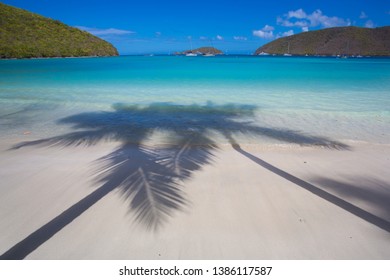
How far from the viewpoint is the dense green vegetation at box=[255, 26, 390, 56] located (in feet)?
530

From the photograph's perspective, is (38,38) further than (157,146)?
Yes

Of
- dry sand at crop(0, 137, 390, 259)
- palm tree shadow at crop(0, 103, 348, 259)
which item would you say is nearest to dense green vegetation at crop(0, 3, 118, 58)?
palm tree shadow at crop(0, 103, 348, 259)

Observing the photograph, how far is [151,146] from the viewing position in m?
6.60

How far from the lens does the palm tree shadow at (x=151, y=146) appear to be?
3.44m

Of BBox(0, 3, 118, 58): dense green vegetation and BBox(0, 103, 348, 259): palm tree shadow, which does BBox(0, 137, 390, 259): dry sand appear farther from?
BBox(0, 3, 118, 58): dense green vegetation

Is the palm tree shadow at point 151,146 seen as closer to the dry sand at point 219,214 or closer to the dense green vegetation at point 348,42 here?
the dry sand at point 219,214

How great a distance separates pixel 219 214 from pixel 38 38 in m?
100

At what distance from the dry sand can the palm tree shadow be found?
8cm

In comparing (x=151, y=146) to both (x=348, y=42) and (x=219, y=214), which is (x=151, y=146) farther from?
(x=348, y=42)

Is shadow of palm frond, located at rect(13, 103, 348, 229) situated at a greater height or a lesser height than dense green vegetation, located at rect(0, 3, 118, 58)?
lesser

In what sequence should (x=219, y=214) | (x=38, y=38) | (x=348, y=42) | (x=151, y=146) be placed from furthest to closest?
(x=348, y=42)
(x=38, y=38)
(x=151, y=146)
(x=219, y=214)

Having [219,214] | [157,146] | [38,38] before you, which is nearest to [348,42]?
[38,38]

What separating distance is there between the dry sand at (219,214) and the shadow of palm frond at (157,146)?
0.22m
